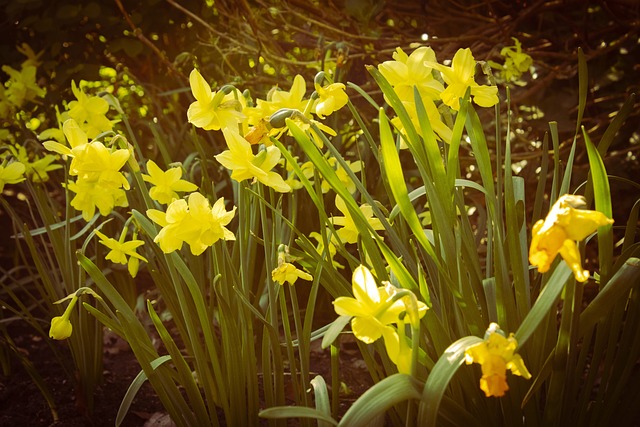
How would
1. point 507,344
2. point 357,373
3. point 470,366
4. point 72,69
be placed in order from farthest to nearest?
point 72,69
point 357,373
point 470,366
point 507,344

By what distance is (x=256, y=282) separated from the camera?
1929 mm

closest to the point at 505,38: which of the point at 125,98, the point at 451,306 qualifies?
the point at 451,306

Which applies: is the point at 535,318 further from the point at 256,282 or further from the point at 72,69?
the point at 72,69

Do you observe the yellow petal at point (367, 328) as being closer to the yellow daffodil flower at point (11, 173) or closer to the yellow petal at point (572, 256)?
the yellow petal at point (572, 256)

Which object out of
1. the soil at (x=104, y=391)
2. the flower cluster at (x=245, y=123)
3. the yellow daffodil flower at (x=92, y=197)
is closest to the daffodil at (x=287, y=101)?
the flower cluster at (x=245, y=123)

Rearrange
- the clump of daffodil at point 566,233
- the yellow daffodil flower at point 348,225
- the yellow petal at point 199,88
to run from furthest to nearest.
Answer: the yellow daffodil flower at point 348,225 → the yellow petal at point 199,88 → the clump of daffodil at point 566,233

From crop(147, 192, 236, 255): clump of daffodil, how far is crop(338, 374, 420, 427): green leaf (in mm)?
385

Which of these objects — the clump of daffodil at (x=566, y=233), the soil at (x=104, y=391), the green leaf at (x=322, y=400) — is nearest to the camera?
the clump of daffodil at (x=566, y=233)

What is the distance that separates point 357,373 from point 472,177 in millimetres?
942

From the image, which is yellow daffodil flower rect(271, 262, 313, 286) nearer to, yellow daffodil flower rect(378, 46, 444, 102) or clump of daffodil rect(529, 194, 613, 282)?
yellow daffodil flower rect(378, 46, 444, 102)

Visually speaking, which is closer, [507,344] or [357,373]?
[507,344]

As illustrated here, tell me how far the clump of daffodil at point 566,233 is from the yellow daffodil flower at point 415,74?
0.43 m

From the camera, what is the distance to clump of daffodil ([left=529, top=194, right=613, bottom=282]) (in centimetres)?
72

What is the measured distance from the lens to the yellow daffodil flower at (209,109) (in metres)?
1.15
